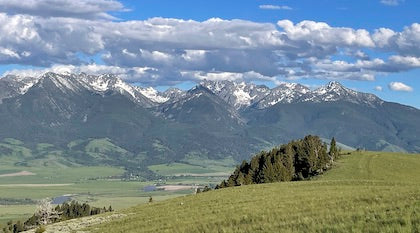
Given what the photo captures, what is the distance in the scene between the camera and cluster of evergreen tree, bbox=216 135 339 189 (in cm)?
11362

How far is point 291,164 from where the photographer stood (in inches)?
4631

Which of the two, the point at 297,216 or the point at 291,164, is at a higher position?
the point at 291,164

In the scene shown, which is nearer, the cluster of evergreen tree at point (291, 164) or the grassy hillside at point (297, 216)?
the grassy hillside at point (297, 216)

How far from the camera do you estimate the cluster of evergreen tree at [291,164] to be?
113625mm

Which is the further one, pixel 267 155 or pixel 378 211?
pixel 267 155

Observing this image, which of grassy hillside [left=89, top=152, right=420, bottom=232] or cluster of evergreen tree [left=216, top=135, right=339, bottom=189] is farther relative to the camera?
cluster of evergreen tree [left=216, top=135, right=339, bottom=189]

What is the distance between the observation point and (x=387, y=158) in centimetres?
12306

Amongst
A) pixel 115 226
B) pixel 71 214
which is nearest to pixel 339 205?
pixel 115 226

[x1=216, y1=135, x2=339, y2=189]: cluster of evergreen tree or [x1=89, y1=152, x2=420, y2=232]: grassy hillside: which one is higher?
[x1=216, y1=135, x2=339, y2=189]: cluster of evergreen tree

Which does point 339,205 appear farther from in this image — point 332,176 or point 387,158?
point 387,158

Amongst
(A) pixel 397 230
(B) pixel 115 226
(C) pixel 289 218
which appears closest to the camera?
(A) pixel 397 230

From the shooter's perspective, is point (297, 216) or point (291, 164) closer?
point (297, 216)

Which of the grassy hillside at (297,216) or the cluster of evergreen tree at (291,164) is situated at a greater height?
the cluster of evergreen tree at (291,164)

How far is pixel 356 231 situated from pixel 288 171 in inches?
3530
